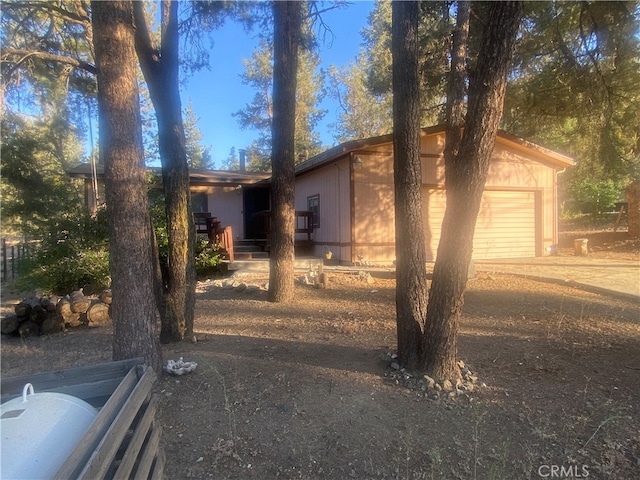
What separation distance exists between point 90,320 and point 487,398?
18.6 ft

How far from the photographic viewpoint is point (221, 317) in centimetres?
609

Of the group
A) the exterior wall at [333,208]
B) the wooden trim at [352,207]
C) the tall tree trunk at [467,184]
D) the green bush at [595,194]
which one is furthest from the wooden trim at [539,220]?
the green bush at [595,194]

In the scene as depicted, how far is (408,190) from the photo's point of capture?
3867mm

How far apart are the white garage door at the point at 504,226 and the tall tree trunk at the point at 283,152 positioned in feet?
21.1

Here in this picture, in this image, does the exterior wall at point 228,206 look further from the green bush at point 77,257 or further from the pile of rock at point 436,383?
the pile of rock at point 436,383

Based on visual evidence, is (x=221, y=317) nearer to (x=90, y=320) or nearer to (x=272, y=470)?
(x=90, y=320)

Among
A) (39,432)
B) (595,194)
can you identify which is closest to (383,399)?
(39,432)

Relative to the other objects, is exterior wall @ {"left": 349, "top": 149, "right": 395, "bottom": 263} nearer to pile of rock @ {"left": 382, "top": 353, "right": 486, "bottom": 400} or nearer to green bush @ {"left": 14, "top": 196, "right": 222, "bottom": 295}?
green bush @ {"left": 14, "top": 196, "right": 222, "bottom": 295}

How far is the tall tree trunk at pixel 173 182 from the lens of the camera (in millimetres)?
4672

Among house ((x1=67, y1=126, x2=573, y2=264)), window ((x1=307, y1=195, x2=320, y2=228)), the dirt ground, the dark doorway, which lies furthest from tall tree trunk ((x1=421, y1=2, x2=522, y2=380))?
the dark doorway

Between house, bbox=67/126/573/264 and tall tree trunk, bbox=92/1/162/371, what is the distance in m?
7.64

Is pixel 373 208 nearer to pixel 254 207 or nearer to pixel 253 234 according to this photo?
pixel 253 234

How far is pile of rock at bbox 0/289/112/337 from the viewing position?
6.06m

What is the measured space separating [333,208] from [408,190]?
8180 millimetres
